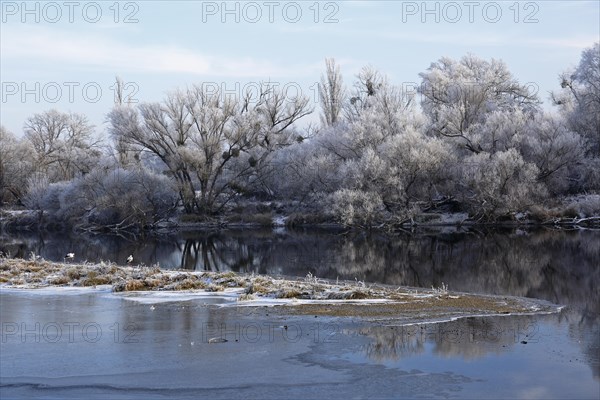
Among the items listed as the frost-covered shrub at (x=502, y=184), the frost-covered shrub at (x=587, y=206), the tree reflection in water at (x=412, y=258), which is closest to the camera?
the tree reflection in water at (x=412, y=258)

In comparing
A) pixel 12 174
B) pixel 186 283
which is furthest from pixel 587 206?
pixel 12 174

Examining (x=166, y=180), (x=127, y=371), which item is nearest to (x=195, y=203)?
(x=166, y=180)

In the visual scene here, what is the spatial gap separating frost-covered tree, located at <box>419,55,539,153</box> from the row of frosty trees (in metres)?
0.11

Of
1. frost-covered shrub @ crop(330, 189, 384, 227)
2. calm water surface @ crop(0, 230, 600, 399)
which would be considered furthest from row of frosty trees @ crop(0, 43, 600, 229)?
calm water surface @ crop(0, 230, 600, 399)

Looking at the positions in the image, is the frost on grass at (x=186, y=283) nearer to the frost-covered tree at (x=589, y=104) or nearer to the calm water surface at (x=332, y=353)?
the calm water surface at (x=332, y=353)

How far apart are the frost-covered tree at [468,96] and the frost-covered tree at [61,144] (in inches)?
1363

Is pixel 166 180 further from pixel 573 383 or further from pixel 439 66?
pixel 573 383

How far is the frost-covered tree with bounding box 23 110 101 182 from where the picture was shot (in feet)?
238

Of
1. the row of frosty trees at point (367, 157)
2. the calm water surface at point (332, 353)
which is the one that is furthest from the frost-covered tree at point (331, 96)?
the calm water surface at point (332, 353)

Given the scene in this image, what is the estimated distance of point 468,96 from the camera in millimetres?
52312

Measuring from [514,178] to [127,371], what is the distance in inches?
1472

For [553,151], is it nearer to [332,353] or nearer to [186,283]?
[186,283]

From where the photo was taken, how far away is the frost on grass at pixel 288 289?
49.5ft

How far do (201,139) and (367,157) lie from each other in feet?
45.1
